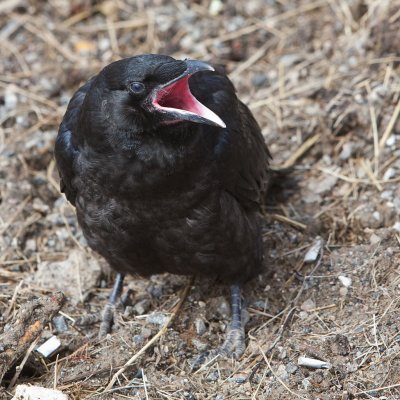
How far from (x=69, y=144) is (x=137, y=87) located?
2.41 feet

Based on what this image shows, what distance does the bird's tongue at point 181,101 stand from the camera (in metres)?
3.96

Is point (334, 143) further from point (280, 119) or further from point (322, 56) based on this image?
point (322, 56)

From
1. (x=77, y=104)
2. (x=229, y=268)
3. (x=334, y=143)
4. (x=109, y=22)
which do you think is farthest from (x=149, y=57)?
(x=109, y=22)

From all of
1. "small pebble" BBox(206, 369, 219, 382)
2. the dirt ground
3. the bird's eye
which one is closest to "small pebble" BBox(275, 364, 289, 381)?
the dirt ground

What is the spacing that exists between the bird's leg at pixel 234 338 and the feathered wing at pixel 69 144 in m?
1.17

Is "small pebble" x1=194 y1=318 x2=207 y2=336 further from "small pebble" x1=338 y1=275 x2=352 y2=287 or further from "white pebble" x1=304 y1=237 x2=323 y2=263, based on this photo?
"small pebble" x1=338 y1=275 x2=352 y2=287

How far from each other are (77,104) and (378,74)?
2.45 m

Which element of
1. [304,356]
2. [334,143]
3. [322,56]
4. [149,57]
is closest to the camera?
[149,57]

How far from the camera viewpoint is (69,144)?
4496 mm

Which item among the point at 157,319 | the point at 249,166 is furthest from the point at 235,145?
the point at 157,319

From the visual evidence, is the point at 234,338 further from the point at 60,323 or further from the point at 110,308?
the point at 60,323

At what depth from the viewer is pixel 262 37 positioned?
22.7ft

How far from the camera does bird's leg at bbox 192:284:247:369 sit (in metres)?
4.65

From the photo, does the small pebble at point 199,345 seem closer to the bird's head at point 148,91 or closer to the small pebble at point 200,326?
A: the small pebble at point 200,326
